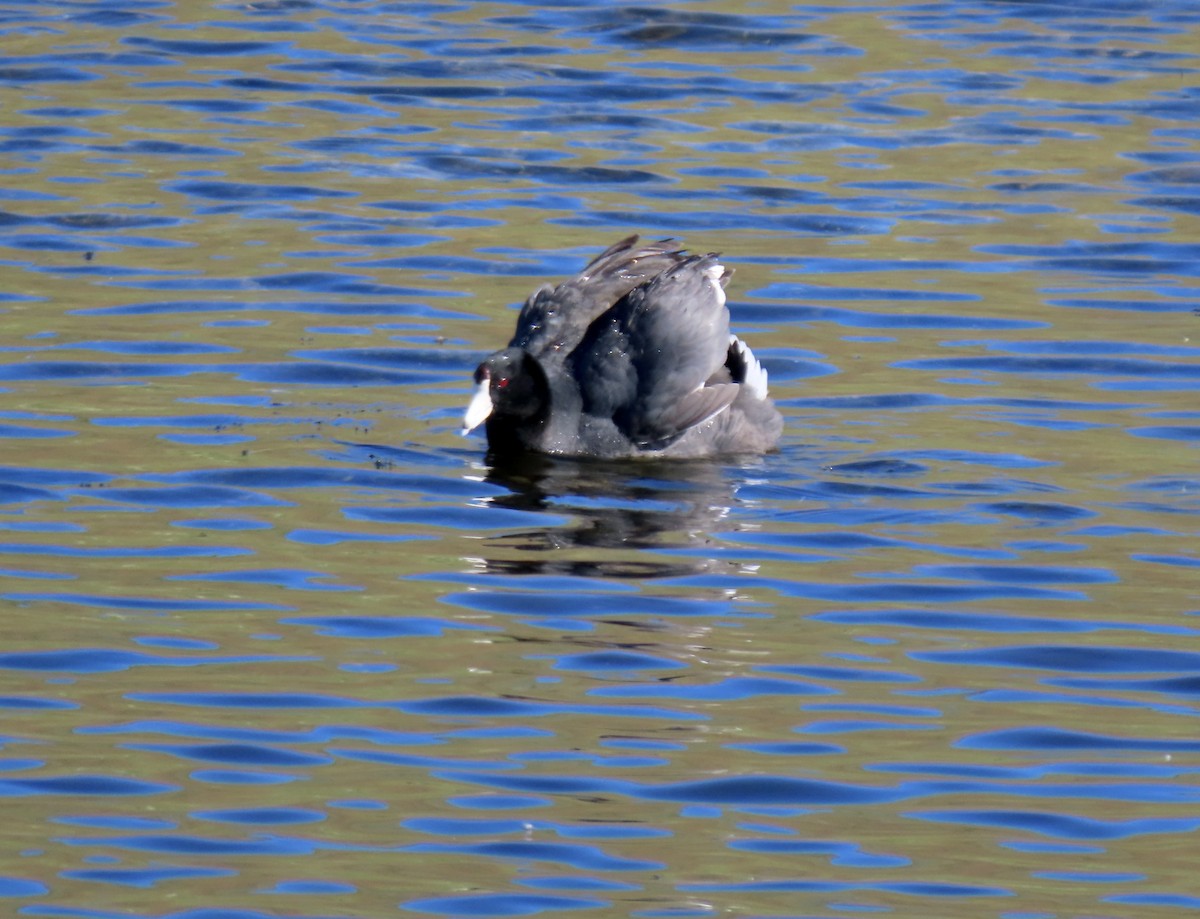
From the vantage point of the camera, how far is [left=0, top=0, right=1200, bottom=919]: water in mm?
6160

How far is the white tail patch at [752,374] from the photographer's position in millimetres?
11091

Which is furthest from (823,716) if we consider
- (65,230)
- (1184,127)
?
(1184,127)

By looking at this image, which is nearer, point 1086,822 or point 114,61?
point 1086,822

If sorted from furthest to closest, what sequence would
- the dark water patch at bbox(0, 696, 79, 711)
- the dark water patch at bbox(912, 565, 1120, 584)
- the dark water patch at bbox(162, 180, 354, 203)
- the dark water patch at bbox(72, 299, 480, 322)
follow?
the dark water patch at bbox(162, 180, 354, 203)
the dark water patch at bbox(72, 299, 480, 322)
the dark water patch at bbox(912, 565, 1120, 584)
the dark water patch at bbox(0, 696, 79, 711)

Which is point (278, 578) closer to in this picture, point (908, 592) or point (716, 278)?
point (908, 592)

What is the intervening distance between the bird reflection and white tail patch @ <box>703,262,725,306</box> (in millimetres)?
826

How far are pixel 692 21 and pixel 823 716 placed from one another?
16138 mm

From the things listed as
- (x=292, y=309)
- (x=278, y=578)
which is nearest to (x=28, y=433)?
(x=278, y=578)

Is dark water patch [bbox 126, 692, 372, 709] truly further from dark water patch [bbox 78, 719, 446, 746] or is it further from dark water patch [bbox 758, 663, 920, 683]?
dark water patch [bbox 758, 663, 920, 683]

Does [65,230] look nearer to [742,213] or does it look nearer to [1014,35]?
[742,213]

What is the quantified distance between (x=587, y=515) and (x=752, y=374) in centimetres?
165

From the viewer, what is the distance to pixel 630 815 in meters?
6.31

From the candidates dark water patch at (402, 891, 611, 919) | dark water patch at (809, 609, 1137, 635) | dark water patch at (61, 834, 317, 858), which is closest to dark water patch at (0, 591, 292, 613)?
dark water patch at (809, 609, 1137, 635)

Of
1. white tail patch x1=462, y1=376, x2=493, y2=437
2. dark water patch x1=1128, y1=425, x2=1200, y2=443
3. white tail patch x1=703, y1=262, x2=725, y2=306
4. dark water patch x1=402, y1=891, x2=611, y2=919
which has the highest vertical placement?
white tail patch x1=703, y1=262, x2=725, y2=306
